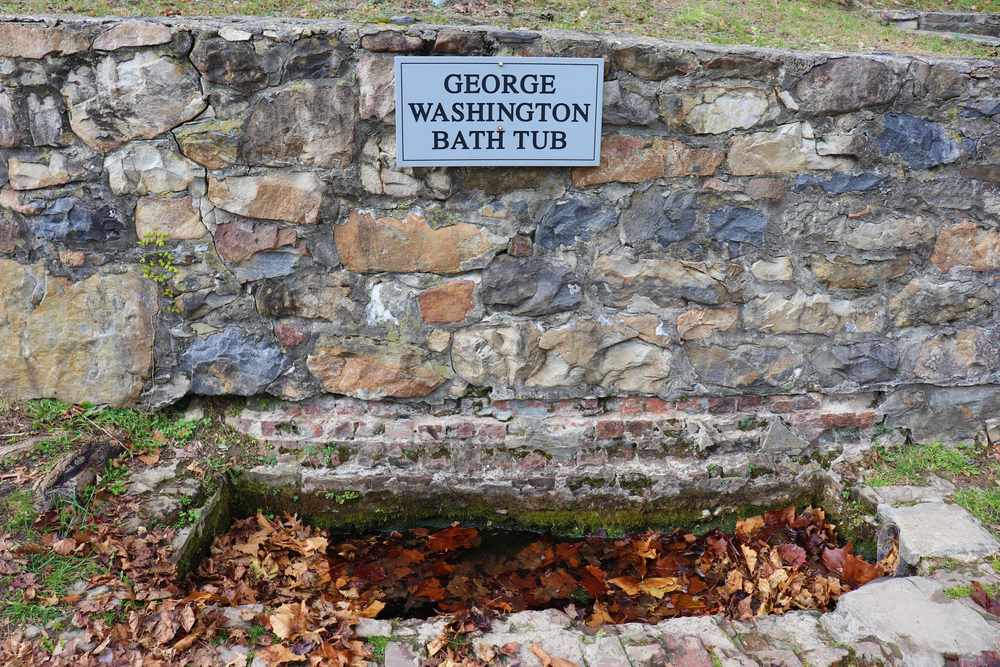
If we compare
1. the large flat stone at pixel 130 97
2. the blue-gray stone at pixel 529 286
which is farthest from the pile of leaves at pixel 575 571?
the large flat stone at pixel 130 97

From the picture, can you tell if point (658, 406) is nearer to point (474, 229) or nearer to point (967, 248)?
point (474, 229)

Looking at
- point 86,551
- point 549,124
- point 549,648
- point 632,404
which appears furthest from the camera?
point 632,404

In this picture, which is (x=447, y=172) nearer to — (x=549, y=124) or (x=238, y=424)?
(x=549, y=124)

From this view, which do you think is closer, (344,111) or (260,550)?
(344,111)

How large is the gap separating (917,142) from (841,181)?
12.3 inches

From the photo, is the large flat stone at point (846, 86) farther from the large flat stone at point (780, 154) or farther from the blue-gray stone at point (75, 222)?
the blue-gray stone at point (75, 222)

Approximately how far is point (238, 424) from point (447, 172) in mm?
1389

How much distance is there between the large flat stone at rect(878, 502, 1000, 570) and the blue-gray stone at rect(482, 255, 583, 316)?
151 centimetres

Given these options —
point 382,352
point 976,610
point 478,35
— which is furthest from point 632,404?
point 478,35

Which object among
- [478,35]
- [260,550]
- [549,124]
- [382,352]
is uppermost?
[478,35]

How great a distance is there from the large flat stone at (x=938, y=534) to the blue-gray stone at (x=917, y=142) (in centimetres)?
136

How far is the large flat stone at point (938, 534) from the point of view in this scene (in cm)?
237

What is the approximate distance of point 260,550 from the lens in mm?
2631

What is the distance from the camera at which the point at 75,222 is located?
97.7 inches
